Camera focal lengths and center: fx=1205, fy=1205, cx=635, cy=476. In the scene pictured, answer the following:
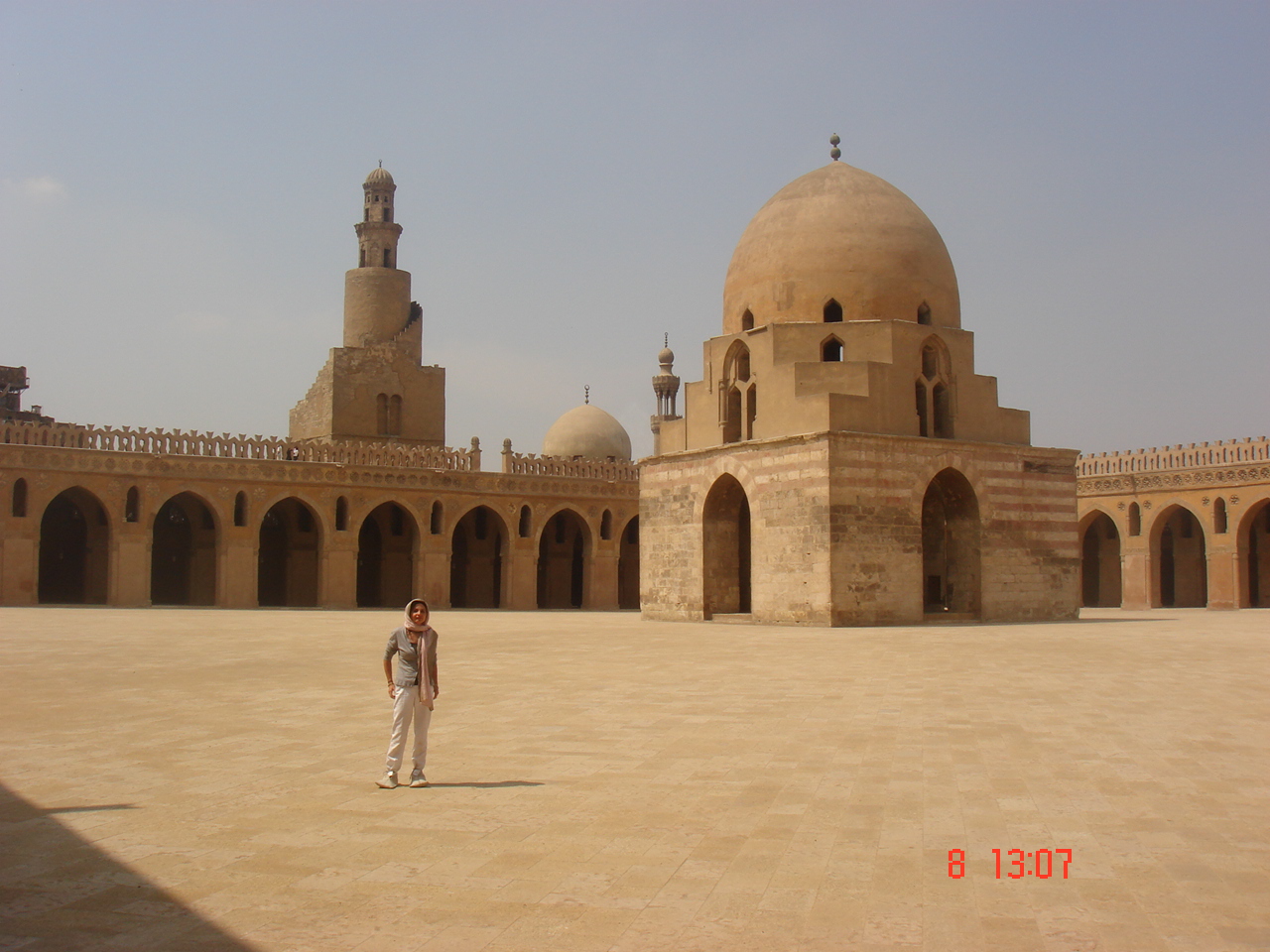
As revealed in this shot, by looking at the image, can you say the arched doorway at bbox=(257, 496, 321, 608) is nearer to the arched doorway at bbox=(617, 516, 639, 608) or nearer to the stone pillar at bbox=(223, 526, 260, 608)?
the stone pillar at bbox=(223, 526, 260, 608)

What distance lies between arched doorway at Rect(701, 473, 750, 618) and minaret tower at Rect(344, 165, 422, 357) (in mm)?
17378

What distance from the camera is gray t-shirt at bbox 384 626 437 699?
257 inches

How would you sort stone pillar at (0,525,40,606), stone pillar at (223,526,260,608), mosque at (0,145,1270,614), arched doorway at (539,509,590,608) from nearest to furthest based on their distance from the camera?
mosque at (0,145,1270,614)
stone pillar at (0,525,40,606)
stone pillar at (223,526,260,608)
arched doorway at (539,509,590,608)

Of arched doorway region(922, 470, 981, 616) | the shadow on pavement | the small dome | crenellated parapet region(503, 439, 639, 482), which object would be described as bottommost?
the shadow on pavement

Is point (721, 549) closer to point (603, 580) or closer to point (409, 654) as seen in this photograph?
point (603, 580)

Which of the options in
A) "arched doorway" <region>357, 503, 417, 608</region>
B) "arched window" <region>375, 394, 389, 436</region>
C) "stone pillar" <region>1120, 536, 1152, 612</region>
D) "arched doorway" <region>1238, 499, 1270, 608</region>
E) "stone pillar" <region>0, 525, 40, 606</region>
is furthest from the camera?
"arched window" <region>375, 394, 389, 436</region>

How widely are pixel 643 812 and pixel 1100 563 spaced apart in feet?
109

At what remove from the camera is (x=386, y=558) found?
1312 inches

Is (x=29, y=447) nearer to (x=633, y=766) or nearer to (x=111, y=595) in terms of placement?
(x=111, y=595)

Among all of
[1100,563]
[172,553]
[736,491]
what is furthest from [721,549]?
[1100,563]

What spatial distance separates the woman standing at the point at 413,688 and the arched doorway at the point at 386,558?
26.4 meters

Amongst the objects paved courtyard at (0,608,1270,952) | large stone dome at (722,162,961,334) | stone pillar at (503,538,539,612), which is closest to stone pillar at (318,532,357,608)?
stone pillar at (503,538,539,612)
